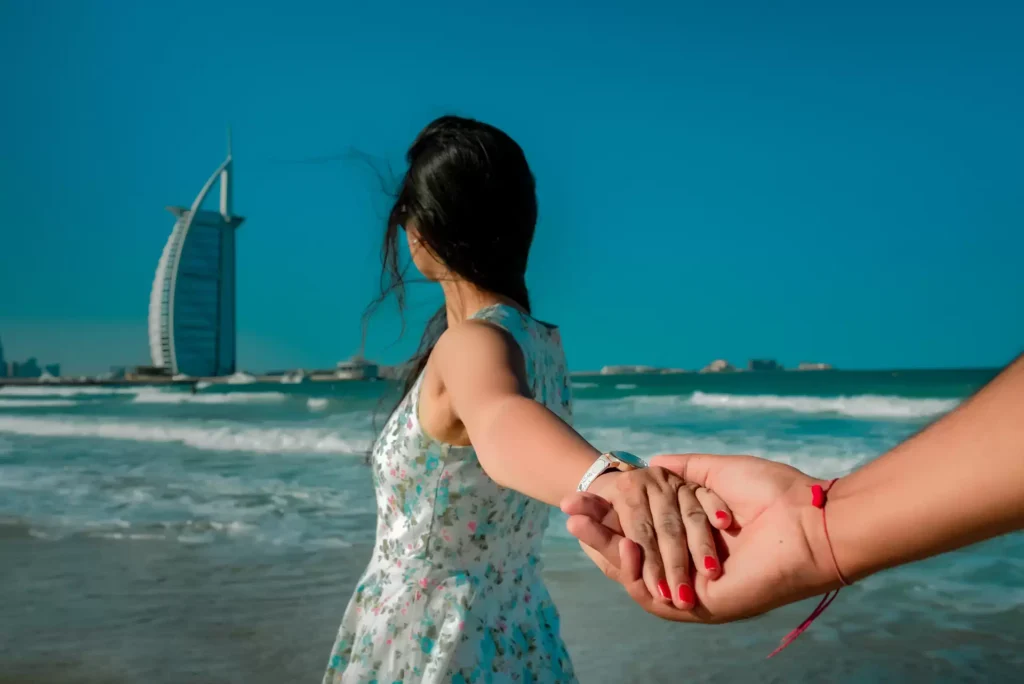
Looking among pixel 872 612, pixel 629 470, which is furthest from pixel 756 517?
pixel 872 612

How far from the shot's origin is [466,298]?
5.09 ft

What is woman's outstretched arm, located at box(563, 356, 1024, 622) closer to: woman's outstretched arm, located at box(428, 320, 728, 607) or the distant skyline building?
woman's outstretched arm, located at box(428, 320, 728, 607)

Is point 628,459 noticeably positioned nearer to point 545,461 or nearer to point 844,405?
point 545,461

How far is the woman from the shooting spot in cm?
140

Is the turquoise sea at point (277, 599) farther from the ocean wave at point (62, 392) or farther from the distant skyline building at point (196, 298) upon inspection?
the distant skyline building at point (196, 298)

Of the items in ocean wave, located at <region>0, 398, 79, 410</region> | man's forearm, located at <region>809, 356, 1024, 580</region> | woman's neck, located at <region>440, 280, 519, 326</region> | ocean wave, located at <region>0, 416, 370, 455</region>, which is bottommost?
ocean wave, located at <region>0, 398, 79, 410</region>

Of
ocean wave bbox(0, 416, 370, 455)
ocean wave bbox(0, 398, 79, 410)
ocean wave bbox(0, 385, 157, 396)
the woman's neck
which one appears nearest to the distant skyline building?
ocean wave bbox(0, 385, 157, 396)

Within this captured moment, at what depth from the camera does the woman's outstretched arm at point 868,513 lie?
65 cm

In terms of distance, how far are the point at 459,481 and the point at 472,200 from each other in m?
0.51

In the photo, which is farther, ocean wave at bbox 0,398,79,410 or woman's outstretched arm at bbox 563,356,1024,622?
ocean wave at bbox 0,398,79,410

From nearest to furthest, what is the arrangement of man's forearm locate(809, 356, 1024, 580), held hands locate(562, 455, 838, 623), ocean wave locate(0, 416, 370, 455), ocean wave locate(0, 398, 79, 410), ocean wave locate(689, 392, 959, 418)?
man's forearm locate(809, 356, 1024, 580), held hands locate(562, 455, 838, 623), ocean wave locate(0, 416, 370, 455), ocean wave locate(689, 392, 959, 418), ocean wave locate(0, 398, 79, 410)

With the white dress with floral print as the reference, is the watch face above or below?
above

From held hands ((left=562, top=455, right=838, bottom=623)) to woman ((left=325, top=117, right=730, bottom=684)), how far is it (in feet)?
1.17

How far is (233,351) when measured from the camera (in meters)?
61.5
